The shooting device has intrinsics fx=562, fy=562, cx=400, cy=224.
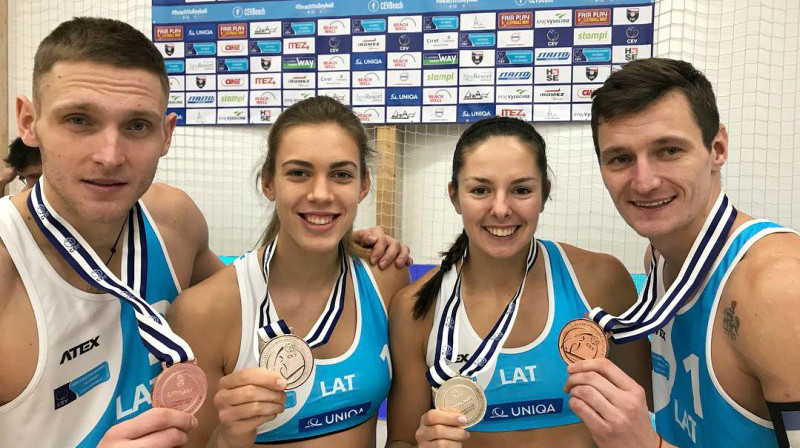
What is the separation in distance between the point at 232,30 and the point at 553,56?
301cm

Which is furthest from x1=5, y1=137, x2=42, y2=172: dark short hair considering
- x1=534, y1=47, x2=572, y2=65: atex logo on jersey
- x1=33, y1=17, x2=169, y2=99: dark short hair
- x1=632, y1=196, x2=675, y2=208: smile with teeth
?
x1=534, y1=47, x2=572, y2=65: atex logo on jersey

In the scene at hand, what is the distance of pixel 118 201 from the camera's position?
181 centimetres

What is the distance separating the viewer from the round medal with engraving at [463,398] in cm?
192

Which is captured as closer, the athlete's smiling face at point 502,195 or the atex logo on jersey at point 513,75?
the athlete's smiling face at point 502,195

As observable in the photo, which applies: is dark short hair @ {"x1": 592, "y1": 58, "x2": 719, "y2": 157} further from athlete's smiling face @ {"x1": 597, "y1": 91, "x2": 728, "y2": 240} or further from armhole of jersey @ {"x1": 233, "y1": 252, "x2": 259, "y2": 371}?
armhole of jersey @ {"x1": 233, "y1": 252, "x2": 259, "y2": 371}

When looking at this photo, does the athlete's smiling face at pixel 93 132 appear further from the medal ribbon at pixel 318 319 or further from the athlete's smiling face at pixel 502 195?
the athlete's smiling face at pixel 502 195

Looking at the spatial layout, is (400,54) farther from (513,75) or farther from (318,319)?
(318,319)

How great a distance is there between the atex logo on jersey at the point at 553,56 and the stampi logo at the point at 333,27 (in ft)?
5.70

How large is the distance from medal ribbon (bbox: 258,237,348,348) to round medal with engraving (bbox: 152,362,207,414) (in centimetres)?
29

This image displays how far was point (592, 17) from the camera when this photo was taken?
185 inches

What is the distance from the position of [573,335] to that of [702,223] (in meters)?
0.57

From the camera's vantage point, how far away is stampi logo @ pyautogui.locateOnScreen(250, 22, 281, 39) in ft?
17.4

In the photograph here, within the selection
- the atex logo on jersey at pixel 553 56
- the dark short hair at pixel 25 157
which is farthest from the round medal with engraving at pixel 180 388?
the atex logo on jersey at pixel 553 56

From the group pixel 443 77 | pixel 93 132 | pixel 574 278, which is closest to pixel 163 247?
pixel 93 132
